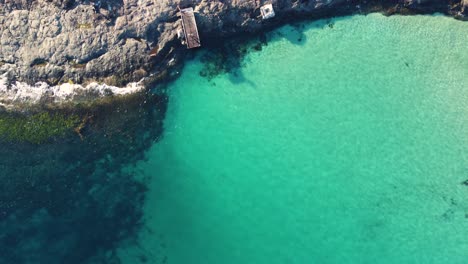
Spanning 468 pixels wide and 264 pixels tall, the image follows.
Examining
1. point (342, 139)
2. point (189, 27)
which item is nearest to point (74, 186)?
point (189, 27)

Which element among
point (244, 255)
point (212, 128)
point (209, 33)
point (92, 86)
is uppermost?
point (209, 33)

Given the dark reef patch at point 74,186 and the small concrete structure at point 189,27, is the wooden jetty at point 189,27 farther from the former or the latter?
the dark reef patch at point 74,186

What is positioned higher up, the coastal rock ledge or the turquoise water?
the coastal rock ledge

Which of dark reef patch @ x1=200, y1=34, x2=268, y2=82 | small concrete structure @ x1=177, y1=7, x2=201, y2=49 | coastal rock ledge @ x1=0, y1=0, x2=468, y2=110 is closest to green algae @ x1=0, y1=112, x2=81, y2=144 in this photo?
coastal rock ledge @ x1=0, y1=0, x2=468, y2=110

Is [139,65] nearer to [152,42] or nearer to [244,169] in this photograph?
[152,42]

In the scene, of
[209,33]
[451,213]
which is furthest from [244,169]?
[451,213]

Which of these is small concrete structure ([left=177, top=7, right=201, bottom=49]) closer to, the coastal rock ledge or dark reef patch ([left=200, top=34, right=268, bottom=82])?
the coastal rock ledge
